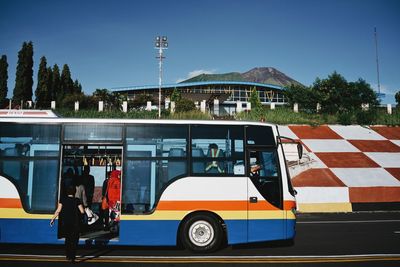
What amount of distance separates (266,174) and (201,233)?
1.88m

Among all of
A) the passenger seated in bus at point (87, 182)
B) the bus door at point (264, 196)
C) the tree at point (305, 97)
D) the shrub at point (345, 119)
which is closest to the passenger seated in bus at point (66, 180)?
the passenger seated in bus at point (87, 182)

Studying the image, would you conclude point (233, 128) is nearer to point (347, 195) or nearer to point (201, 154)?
point (201, 154)

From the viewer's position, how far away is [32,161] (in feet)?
23.7

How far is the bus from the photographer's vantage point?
7.00 metres

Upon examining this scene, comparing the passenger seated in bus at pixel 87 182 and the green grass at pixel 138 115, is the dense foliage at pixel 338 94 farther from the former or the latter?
the passenger seated in bus at pixel 87 182

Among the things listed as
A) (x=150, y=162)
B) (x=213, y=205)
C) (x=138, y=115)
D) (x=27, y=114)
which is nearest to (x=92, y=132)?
(x=150, y=162)

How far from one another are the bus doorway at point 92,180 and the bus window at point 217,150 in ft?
6.10

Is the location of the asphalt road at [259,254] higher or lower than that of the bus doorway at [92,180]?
lower

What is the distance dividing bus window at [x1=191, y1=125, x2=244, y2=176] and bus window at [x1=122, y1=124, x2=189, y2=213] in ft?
0.84

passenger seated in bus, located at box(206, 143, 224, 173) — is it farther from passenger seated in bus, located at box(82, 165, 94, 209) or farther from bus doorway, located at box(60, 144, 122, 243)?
passenger seated in bus, located at box(82, 165, 94, 209)

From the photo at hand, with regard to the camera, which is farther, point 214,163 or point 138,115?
point 138,115

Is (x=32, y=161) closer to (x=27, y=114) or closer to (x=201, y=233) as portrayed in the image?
(x=27, y=114)

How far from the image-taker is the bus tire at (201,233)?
7039 mm

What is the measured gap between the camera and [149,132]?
291 inches
